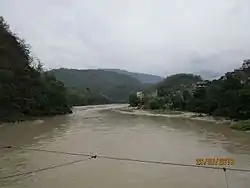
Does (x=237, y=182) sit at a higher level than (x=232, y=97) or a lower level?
lower

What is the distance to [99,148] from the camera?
18.3 meters

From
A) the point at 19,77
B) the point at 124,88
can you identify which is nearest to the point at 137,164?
the point at 19,77

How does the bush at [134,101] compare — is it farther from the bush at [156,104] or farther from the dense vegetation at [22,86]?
the dense vegetation at [22,86]

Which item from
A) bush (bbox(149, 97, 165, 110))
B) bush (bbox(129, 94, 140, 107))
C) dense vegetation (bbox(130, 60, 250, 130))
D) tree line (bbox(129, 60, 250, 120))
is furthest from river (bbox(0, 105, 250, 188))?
bush (bbox(129, 94, 140, 107))

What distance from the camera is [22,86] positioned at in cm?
4175

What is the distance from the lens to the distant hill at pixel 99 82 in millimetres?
115062

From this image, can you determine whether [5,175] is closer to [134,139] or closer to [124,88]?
[134,139]

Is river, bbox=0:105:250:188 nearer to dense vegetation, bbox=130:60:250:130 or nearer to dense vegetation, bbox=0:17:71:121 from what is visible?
dense vegetation, bbox=130:60:250:130

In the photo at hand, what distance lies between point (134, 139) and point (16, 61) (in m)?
24.6

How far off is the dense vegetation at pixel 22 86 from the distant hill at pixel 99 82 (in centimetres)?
6138
